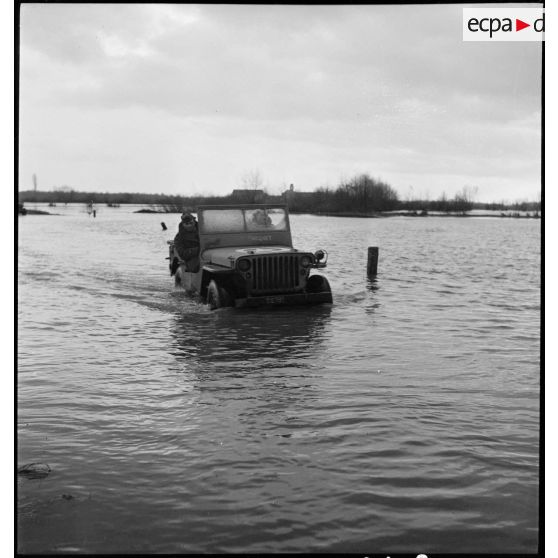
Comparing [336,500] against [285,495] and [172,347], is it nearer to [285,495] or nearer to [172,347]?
[285,495]

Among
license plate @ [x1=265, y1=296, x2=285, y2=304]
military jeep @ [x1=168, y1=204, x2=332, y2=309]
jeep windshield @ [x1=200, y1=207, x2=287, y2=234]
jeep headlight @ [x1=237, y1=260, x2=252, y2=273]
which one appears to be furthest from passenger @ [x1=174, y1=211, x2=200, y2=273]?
license plate @ [x1=265, y1=296, x2=285, y2=304]

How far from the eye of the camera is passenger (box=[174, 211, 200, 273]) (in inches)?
478

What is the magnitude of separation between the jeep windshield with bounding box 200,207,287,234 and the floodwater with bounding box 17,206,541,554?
5.53 ft

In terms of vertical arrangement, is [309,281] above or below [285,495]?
above

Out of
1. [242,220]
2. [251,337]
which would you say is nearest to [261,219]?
[242,220]

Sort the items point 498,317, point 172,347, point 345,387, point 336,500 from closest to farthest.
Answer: point 336,500, point 345,387, point 172,347, point 498,317

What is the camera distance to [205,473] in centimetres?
439

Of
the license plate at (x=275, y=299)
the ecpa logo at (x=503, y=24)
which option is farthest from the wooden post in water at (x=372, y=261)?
the ecpa logo at (x=503, y=24)

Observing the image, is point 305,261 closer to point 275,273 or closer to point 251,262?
point 275,273

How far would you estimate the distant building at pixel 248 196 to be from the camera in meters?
12.8

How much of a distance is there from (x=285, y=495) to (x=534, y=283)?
606 inches

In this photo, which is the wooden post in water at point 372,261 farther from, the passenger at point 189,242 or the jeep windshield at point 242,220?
the passenger at point 189,242

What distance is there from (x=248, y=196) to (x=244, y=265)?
11.1 feet

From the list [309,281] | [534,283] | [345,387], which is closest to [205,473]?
[345,387]
